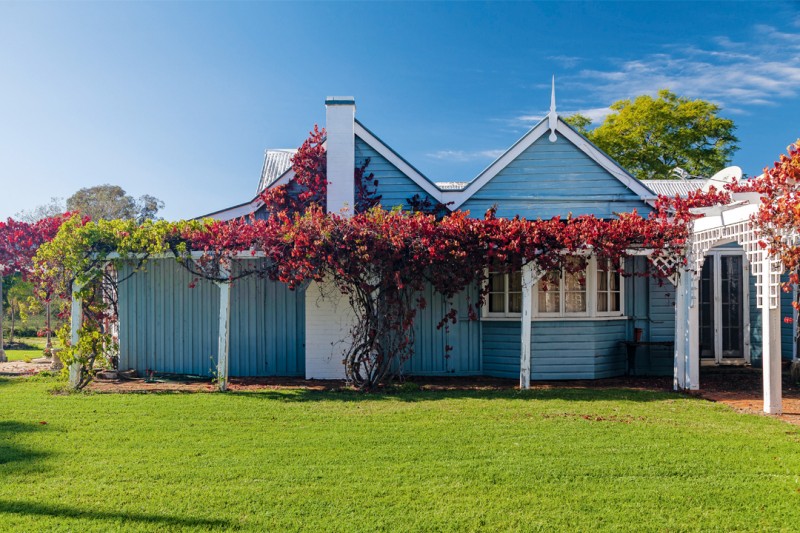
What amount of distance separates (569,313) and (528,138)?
3.74 meters

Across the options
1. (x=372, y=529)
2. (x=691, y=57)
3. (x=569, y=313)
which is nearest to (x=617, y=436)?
(x=372, y=529)

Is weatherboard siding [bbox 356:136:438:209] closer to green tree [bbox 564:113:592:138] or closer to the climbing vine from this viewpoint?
the climbing vine

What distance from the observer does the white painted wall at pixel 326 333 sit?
11188 millimetres

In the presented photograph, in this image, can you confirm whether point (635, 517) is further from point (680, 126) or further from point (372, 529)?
point (680, 126)

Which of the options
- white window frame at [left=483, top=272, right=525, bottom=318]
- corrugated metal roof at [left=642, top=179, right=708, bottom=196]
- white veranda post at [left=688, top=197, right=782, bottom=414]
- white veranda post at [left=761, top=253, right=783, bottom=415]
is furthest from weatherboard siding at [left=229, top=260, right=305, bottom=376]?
corrugated metal roof at [left=642, top=179, right=708, bottom=196]

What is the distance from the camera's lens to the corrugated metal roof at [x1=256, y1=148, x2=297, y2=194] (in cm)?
1528

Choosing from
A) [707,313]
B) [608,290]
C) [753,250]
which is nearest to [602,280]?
[608,290]

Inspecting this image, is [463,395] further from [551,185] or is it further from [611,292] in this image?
[551,185]

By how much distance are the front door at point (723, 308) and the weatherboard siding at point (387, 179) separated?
6.43m

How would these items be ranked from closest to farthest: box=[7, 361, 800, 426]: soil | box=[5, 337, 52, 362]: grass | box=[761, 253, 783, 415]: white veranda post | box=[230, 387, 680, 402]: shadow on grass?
1. box=[761, 253, 783, 415]: white veranda post
2. box=[230, 387, 680, 402]: shadow on grass
3. box=[7, 361, 800, 426]: soil
4. box=[5, 337, 52, 362]: grass

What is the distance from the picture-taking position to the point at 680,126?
32219 millimetres

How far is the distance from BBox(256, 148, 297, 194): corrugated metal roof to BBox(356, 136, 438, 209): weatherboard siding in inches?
129

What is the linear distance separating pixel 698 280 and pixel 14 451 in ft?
32.1

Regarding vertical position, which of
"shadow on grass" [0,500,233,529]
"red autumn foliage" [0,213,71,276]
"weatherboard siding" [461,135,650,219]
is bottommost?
"shadow on grass" [0,500,233,529]
